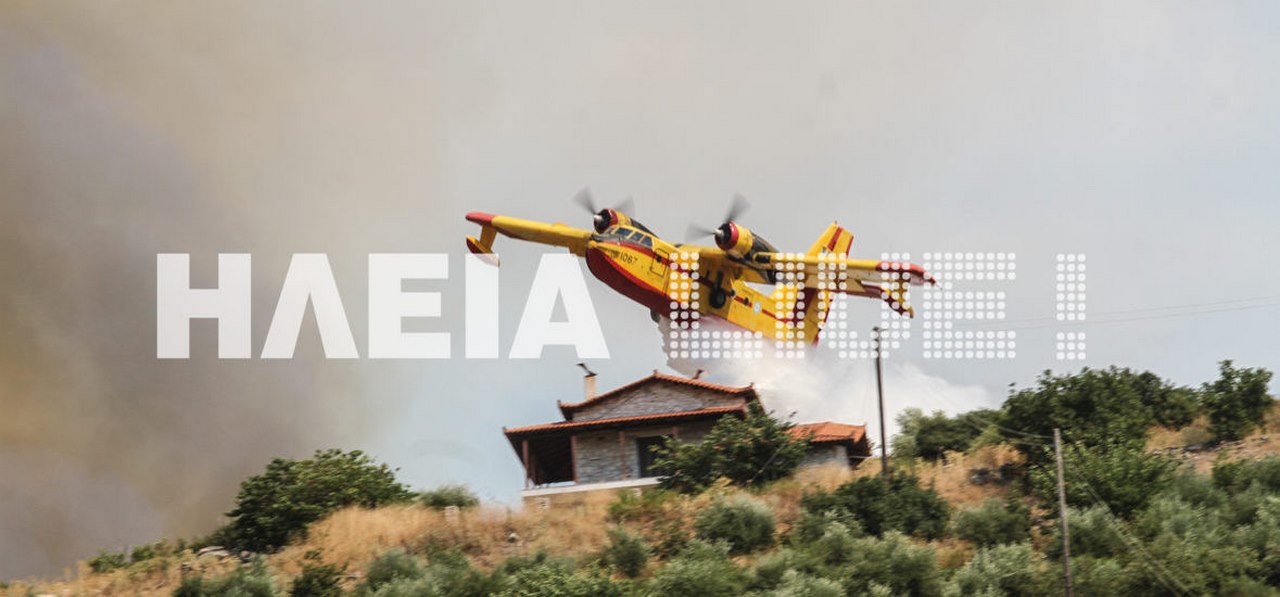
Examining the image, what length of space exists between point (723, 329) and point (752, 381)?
7.73 feet

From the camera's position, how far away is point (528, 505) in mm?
41875

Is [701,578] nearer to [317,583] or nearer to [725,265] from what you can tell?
[317,583]

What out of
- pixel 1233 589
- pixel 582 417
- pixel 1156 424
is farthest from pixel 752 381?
pixel 1233 589

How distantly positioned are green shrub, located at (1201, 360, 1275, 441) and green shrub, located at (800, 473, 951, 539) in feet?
39.2

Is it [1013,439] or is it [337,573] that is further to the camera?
[1013,439]

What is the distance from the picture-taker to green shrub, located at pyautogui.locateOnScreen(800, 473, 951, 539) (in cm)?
3434

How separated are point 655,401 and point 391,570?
50.7 feet

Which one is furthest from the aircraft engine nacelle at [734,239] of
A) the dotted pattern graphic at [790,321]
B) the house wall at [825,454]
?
the house wall at [825,454]

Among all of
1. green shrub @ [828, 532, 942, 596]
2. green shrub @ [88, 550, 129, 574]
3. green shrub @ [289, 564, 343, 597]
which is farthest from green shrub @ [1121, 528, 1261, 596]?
green shrub @ [88, 550, 129, 574]

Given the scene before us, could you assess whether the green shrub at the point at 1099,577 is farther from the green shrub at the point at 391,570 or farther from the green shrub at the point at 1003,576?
the green shrub at the point at 391,570

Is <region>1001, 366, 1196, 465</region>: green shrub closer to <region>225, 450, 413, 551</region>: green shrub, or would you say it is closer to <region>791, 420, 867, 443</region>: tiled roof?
<region>791, 420, 867, 443</region>: tiled roof

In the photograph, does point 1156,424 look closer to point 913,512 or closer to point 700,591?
point 913,512

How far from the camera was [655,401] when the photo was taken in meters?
45.9

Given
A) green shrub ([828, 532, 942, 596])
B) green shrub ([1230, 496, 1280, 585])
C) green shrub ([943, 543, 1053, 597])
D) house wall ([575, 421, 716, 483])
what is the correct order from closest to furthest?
1. green shrub ([1230, 496, 1280, 585])
2. green shrub ([943, 543, 1053, 597])
3. green shrub ([828, 532, 942, 596])
4. house wall ([575, 421, 716, 483])
